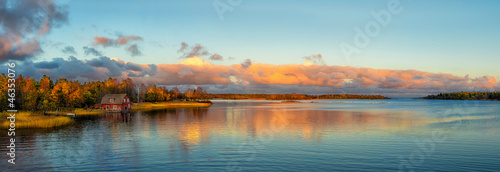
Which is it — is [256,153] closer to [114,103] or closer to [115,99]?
[114,103]

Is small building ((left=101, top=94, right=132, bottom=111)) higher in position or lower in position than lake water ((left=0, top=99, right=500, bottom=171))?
higher

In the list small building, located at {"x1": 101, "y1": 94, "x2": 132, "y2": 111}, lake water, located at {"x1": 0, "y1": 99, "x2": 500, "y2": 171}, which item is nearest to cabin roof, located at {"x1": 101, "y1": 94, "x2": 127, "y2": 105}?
small building, located at {"x1": 101, "y1": 94, "x2": 132, "y2": 111}

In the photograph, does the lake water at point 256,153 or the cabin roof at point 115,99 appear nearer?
the lake water at point 256,153

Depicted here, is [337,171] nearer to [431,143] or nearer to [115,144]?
[431,143]

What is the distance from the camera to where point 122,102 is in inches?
4946

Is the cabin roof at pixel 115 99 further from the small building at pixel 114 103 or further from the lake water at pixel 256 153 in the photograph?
the lake water at pixel 256 153

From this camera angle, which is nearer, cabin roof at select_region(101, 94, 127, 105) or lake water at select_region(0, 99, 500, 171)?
lake water at select_region(0, 99, 500, 171)

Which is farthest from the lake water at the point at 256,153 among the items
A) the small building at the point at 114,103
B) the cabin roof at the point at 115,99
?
the cabin roof at the point at 115,99

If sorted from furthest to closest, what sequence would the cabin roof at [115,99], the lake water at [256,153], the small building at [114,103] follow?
1. the cabin roof at [115,99]
2. the small building at [114,103]
3. the lake water at [256,153]

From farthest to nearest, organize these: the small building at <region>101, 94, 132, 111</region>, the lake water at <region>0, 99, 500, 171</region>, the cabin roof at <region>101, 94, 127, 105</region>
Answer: the cabin roof at <region>101, 94, 127, 105</region>
the small building at <region>101, 94, 132, 111</region>
the lake water at <region>0, 99, 500, 171</region>

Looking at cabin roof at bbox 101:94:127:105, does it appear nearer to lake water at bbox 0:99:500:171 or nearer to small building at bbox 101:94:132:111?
small building at bbox 101:94:132:111

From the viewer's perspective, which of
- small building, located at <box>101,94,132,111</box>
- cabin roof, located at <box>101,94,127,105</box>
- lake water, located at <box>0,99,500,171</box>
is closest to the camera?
lake water, located at <box>0,99,500,171</box>

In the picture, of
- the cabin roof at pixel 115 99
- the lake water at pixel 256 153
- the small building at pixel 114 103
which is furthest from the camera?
the cabin roof at pixel 115 99

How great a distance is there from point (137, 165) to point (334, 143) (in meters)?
24.1
